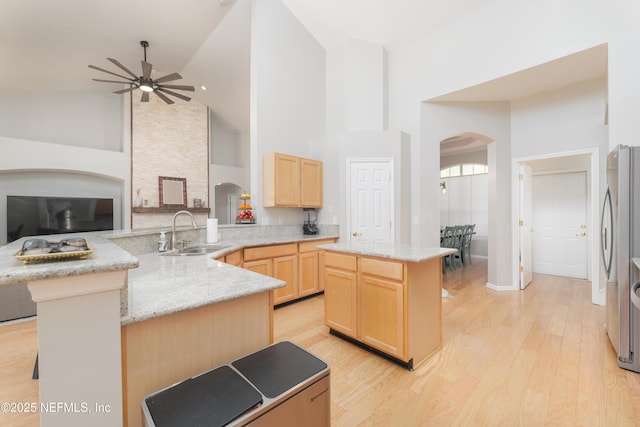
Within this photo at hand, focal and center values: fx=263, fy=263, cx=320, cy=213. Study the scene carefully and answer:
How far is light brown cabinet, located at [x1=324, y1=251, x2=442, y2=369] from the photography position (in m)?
2.13

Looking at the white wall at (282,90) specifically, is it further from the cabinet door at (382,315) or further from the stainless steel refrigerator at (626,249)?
the stainless steel refrigerator at (626,249)

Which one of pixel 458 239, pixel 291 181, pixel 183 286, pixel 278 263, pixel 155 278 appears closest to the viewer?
pixel 183 286

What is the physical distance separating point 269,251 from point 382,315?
5.60ft

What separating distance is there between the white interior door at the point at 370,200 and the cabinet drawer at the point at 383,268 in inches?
70.8

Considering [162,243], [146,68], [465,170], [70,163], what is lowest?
[162,243]

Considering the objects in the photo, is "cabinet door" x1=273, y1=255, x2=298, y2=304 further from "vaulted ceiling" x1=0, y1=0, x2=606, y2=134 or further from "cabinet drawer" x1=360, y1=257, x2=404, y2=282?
"vaulted ceiling" x1=0, y1=0, x2=606, y2=134

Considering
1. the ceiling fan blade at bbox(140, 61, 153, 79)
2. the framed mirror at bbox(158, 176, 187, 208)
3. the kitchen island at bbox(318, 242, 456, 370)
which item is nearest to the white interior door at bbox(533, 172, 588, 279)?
the kitchen island at bbox(318, 242, 456, 370)

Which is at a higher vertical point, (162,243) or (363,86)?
(363,86)

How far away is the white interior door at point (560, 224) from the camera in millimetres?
4746

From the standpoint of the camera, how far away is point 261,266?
3.33 m

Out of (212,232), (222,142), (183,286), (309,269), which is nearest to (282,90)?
(212,232)

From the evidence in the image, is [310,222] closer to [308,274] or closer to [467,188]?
[308,274]

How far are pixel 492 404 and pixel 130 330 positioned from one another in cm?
218

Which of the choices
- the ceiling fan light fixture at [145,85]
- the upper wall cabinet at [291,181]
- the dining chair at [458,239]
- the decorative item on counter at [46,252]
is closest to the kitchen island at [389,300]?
the upper wall cabinet at [291,181]
